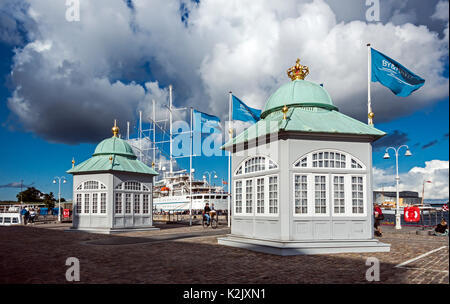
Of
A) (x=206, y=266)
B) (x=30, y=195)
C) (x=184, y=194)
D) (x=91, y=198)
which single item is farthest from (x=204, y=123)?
(x=30, y=195)

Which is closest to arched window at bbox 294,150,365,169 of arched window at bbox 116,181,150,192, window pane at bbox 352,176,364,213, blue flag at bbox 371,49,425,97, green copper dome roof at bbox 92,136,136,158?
window pane at bbox 352,176,364,213

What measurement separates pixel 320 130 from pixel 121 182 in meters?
15.4

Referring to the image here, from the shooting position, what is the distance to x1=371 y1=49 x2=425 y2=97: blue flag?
1801cm

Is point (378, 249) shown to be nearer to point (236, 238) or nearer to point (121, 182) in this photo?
point (236, 238)

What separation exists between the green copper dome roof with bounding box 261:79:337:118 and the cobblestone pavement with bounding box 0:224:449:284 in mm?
6268

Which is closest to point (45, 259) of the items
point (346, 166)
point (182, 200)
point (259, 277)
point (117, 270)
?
point (117, 270)

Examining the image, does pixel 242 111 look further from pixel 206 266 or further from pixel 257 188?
pixel 206 266

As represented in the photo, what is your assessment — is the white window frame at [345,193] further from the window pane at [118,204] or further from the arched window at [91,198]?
the arched window at [91,198]

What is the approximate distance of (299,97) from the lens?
1617cm

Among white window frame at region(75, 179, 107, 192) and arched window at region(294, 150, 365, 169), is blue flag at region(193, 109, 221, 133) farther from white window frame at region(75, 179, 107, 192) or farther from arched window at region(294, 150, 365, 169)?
arched window at region(294, 150, 365, 169)

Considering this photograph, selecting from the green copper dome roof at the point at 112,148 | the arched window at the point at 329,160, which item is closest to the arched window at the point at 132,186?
the green copper dome roof at the point at 112,148

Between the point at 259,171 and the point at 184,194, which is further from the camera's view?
the point at 184,194

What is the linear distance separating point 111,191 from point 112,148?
3616mm
